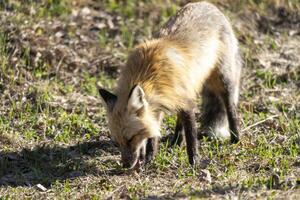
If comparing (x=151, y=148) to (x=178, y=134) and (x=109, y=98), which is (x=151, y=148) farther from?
(x=109, y=98)

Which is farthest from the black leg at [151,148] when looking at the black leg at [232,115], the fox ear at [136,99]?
the black leg at [232,115]

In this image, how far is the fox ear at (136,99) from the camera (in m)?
6.20

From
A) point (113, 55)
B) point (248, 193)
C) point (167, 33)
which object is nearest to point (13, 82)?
point (113, 55)

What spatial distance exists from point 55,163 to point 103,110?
1.66 m

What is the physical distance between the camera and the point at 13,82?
895cm

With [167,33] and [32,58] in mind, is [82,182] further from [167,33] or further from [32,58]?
[32,58]

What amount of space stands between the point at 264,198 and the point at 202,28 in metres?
2.54

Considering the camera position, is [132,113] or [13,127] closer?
[132,113]

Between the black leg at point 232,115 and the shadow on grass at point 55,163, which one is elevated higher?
the black leg at point 232,115

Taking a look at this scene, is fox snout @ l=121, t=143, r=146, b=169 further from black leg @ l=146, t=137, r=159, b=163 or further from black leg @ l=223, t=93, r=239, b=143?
black leg @ l=223, t=93, r=239, b=143

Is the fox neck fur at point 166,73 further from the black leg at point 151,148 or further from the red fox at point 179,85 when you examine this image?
the black leg at point 151,148

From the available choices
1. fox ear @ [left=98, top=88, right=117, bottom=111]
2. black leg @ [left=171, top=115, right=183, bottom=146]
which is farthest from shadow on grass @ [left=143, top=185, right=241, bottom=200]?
black leg @ [left=171, top=115, right=183, bottom=146]

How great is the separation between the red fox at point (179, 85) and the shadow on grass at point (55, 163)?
58cm

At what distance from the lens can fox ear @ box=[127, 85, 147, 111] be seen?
6197 millimetres
